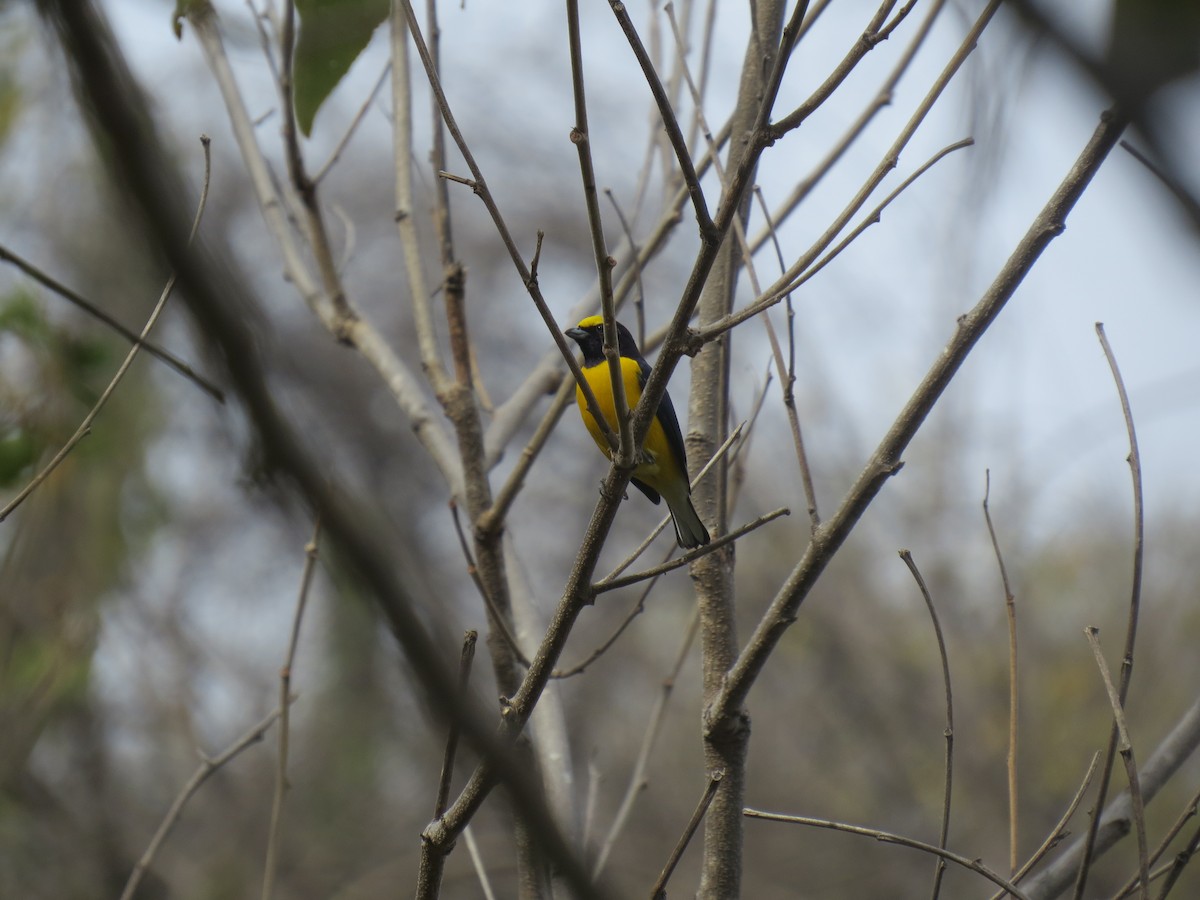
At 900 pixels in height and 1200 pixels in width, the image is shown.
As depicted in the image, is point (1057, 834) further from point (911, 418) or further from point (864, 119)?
point (864, 119)

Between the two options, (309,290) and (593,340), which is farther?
(593,340)

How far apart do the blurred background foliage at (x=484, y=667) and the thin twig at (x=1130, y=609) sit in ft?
19.6

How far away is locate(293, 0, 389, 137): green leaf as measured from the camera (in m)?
1.54

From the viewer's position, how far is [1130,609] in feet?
5.27

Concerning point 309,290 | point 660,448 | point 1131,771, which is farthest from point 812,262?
point 660,448

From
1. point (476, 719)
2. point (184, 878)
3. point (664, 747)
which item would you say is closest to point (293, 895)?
point (184, 878)

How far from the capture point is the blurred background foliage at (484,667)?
8289 millimetres

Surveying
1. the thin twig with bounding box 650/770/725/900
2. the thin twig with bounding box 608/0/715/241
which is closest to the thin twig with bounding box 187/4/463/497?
the thin twig with bounding box 650/770/725/900

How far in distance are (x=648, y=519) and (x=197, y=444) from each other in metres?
4.24

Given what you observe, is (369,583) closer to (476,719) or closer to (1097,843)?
(476,719)

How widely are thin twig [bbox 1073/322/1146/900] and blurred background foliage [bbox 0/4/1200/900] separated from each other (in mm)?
5978

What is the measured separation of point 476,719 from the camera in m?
0.56

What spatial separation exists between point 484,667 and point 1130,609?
8602 mm

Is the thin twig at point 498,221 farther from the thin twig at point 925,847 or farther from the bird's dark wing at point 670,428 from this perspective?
the bird's dark wing at point 670,428
